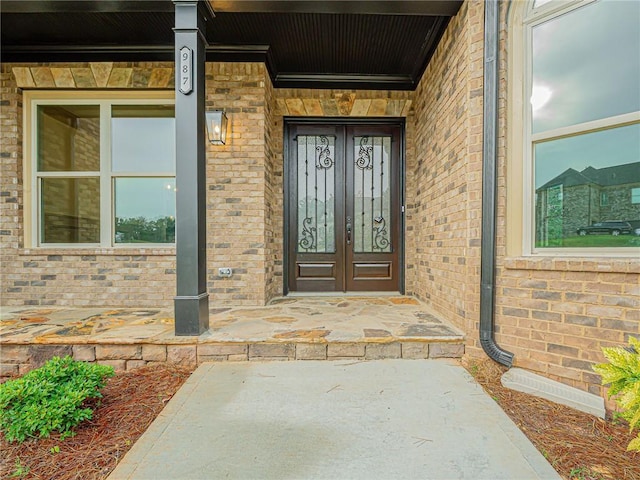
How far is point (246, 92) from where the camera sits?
337 cm

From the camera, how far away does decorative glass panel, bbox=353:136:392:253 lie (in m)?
3.96

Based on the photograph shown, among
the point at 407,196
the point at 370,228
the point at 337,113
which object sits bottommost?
the point at 370,228

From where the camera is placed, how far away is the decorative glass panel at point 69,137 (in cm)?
354

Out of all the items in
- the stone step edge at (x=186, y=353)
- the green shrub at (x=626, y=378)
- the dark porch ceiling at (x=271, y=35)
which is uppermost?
the dark porch ceiling at (x=271, y=35)

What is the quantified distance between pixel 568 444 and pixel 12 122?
5461 mm

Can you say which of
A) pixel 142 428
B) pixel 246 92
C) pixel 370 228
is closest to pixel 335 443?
pixel 142 428

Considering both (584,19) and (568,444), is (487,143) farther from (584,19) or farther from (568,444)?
(568,444)

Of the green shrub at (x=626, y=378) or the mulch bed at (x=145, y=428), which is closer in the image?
the green shrub at (x=626, y=378)

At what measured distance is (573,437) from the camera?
1.62 m

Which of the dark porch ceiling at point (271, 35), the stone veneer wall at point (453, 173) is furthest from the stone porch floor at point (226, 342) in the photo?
the dark porch ceiling at point (271, 35)

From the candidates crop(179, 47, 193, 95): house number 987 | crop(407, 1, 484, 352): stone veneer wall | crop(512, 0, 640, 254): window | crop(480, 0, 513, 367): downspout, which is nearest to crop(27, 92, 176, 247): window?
crop(179, 47, 193, 95): house number 987

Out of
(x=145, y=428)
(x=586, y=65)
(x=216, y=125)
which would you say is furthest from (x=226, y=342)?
(x=586, y=65)

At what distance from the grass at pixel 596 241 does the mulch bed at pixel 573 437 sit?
1015 mm

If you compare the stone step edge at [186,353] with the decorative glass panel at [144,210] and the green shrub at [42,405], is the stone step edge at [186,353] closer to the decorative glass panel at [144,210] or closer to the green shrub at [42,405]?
the green shrub at [42,405]
